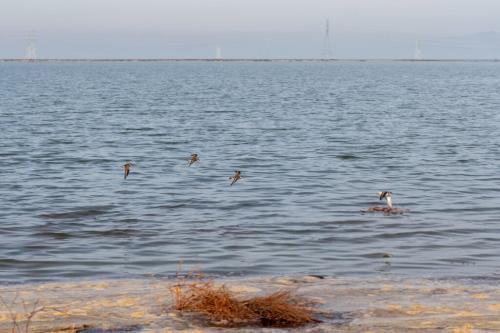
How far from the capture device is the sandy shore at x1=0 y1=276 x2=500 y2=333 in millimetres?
9719

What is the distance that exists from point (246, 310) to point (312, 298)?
1.48 meters

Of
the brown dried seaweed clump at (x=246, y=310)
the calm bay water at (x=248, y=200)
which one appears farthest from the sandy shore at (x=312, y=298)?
the calm bay water at (x=248, y=200)

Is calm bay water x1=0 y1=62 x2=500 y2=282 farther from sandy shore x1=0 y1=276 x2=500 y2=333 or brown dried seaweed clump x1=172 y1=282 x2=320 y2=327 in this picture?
brown dried seaweed clump x1=172 y1=282 x2=320 y2=327

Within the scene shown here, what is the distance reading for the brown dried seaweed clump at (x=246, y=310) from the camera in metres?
9.84

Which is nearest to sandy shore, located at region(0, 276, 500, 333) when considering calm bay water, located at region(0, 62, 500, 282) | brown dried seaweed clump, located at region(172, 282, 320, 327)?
brown dried seaweed clump, located at region(172, 282, 320, 327)

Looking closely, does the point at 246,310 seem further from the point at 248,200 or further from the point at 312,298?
the point at 248,200

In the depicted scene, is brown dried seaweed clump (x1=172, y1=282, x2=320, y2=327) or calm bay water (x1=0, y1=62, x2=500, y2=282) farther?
calm bay water (x1=0, y1=62, x2=500, y2=282)

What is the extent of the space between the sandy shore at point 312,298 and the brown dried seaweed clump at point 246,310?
184mm

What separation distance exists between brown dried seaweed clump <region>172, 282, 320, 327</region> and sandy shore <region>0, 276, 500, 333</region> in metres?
0.18

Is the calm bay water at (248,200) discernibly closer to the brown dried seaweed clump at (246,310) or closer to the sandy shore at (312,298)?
the sandy shore at (312,298)

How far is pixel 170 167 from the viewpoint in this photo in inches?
1179

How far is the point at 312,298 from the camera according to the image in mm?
11273

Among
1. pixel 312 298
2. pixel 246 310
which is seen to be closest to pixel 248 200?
pixel 312 298

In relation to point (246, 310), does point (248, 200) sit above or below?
below
